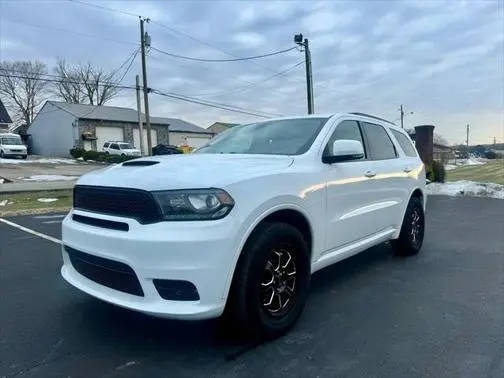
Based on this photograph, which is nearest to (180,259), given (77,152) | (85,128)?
(77,152)

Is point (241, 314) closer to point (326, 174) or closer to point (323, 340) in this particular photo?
point (323, 340)

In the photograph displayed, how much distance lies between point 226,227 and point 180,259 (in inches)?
13.5

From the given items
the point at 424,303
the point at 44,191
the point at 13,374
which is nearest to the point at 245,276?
the point at 13,374

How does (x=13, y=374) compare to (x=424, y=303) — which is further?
(x=424, y=303)

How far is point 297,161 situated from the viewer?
346 cm

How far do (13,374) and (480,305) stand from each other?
3.72 meters

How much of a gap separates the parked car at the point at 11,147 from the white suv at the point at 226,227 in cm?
3585

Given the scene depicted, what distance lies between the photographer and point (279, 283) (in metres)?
3.13

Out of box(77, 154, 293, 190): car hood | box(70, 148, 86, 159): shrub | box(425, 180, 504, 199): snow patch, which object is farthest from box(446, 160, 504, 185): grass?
box(70, 148, 86, 159): shrub

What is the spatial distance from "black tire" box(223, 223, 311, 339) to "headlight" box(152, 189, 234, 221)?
347 mm

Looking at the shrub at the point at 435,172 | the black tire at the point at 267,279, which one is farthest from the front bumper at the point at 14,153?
the black tire at the point at 267,279

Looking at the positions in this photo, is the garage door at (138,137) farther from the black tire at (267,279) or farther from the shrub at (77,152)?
the black tire at (267,279)

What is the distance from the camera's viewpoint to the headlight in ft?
8.75

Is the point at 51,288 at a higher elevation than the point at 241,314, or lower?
lower
